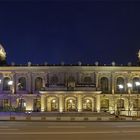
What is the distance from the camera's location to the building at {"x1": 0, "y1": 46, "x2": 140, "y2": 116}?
96562 mm

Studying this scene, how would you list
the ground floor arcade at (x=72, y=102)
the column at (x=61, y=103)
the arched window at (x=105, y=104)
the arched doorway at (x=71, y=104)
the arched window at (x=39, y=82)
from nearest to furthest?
the column at (x=61, y=103), the ground floor arcade at (x=72, y=102), the arched doorway at (x=71, y=104), the arched window at (x=105, y=104), the arched window at (x=39, y=82)

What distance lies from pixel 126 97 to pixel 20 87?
2292cm

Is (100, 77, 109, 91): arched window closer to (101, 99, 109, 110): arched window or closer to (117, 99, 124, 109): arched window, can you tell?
(101, 99, 109, 110): arched window

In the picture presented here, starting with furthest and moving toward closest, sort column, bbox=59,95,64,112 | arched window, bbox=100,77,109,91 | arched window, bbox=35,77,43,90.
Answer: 1. arched window, bbox=100,77,109,91
2. arched window, bbox=35,77,43,90
3. column, bbox=59,95,64,112

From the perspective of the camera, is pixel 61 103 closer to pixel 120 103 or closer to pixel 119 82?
pixel 120 103

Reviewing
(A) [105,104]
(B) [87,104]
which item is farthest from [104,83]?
(B) [87,104]

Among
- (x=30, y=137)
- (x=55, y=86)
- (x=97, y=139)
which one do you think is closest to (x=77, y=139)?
(x=97, y=139)

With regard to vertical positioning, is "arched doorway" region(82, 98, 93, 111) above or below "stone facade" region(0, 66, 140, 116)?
below

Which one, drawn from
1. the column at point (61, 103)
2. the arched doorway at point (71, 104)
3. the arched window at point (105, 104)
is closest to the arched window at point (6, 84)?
the column at point (61, 103)

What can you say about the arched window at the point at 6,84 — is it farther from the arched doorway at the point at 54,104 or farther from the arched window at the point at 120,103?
the arched window at the point at 120,103

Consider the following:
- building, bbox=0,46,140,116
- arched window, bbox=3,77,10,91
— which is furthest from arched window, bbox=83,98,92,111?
arched window, bbox=3,77,10,91

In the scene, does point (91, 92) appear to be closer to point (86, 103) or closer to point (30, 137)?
point (86, 103)

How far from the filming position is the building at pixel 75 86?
96.6m

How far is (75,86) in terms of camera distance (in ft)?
321
